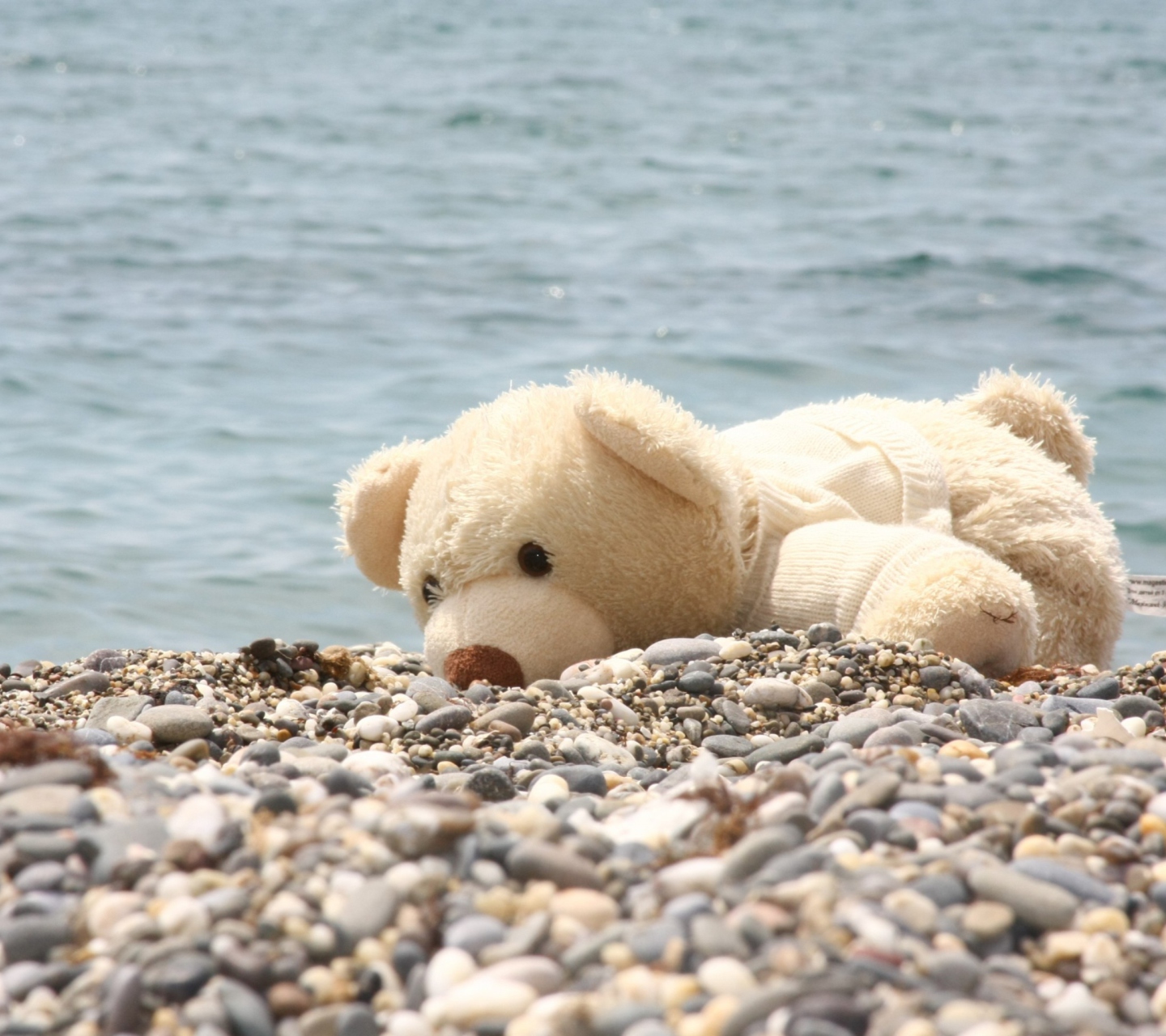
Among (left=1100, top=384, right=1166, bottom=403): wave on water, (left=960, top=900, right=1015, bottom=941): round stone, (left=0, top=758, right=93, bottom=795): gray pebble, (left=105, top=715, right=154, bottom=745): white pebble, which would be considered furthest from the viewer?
(left=1100, top=384, right=1166, bottom=403): wave on water

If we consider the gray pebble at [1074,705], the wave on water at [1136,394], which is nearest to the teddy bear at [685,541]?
the gray pebble at [1074,705]

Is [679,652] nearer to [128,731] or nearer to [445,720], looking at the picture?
[445,720]

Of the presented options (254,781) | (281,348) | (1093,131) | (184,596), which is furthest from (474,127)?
(254,781)

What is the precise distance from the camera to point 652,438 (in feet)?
10.2

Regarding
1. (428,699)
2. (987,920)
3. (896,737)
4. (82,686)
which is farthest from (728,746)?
(82,686)

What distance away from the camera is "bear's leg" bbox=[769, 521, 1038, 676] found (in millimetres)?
3092

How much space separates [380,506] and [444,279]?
7.07 m

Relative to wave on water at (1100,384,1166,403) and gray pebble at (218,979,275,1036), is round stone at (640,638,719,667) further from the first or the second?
wave on water at (1100,384,1166,403)

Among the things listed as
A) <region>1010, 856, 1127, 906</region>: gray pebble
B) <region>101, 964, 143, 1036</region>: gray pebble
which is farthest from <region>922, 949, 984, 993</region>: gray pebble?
<region>101, 964, 143, 1036</region>: gray pebble

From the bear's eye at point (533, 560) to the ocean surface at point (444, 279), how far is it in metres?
1.96

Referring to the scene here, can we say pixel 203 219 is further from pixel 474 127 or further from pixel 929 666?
pixel 929 666

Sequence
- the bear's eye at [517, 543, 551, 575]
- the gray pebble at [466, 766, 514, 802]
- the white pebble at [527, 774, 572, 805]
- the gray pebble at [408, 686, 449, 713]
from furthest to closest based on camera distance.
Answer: the bear's eye at [517, 543, 551, 575] < the gray pebble at [408, 686, 449, 713] < the gray pebble at [466, 766, 514, 802] < the white pebble at [527, 774, 572, 805]

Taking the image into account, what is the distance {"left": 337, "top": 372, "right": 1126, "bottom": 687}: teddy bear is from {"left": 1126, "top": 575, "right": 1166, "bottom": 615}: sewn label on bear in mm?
831

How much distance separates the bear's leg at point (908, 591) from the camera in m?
3.09
